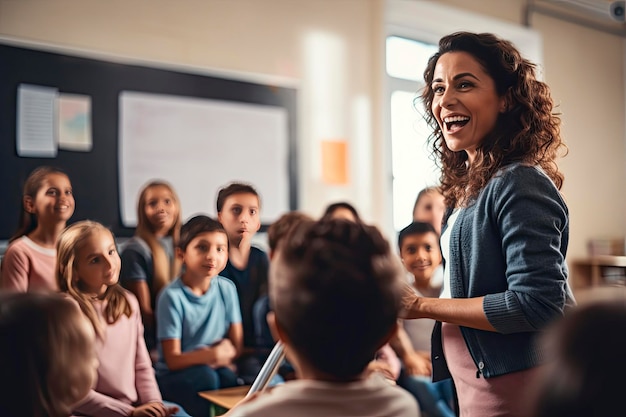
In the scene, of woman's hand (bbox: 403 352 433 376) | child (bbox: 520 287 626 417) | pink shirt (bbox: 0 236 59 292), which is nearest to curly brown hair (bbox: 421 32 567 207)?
child (bbox: 520 287 626 417)

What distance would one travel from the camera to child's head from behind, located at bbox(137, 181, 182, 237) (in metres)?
2.38

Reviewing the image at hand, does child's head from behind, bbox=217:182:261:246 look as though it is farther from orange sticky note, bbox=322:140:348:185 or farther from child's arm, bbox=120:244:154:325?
orange sticky note, bbox=322:140:348:185

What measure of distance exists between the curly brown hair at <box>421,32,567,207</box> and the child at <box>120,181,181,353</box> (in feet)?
3.54

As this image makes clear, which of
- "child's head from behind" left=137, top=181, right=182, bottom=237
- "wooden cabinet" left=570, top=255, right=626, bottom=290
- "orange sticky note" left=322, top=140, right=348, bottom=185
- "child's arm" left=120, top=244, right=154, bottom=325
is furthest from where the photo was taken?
"wooden cabinet" left=570, top=255, right=626, bottom=290

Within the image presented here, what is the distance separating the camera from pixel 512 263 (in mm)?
1274

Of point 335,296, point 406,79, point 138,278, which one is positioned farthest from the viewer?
point 406,79

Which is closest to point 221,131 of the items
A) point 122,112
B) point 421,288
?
point 122,112

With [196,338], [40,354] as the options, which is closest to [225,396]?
[196,338]

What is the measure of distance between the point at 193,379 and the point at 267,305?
1.60 feet

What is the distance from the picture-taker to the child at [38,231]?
2152 mm

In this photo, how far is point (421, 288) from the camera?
3.01 metres

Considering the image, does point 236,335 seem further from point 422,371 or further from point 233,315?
point 422,371

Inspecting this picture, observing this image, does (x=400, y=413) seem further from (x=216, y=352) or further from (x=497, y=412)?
(x=216, y=352)

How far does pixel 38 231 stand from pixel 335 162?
1664mm
